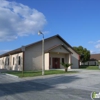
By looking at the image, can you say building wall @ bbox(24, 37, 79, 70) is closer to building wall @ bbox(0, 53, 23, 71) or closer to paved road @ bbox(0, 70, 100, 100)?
building wall @ bbox(0, 53, 23, 71)

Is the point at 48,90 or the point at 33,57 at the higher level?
the point at 33,57

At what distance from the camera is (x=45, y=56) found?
33.5 m

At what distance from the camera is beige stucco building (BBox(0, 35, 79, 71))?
104 ft

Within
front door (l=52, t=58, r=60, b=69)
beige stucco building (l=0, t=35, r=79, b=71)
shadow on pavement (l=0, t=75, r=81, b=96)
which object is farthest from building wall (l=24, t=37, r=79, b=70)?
shadow on pavement (l=0, t=75, r=81, b=96)

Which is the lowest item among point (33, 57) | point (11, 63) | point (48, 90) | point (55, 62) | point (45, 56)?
point (48, 90)

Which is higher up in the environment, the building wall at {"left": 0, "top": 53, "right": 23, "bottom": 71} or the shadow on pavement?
the building wall at {"left": 0, "top": 53, "right": 23, "bottom": 71}

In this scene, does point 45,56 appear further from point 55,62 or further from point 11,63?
point 11,63

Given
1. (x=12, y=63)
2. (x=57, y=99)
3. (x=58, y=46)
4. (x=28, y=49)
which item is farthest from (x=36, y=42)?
(x=57, y=99)

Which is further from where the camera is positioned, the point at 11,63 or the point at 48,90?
the point at 11,63

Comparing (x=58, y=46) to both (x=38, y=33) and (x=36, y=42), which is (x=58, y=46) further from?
(x=38, y=33)

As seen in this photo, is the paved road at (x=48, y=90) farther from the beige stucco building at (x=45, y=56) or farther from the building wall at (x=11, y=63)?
the building wall at (x=11, y=63)

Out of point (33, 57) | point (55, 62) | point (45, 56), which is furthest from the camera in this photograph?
point (55, 62)

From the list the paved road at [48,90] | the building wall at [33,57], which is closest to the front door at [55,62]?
the building wall at [33,57]

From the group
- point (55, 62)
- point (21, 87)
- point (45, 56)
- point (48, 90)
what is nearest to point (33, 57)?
point (45, 56)
